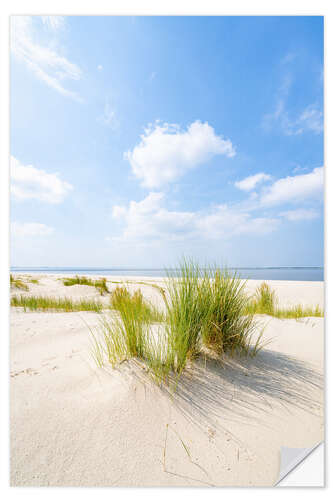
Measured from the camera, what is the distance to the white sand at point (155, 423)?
36.9 inches

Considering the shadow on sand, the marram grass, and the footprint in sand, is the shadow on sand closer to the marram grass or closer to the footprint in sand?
the marram grass

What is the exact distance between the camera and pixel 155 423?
105cm

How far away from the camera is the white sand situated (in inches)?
36.9

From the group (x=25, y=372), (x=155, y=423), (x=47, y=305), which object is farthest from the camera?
(x=47, y=305)

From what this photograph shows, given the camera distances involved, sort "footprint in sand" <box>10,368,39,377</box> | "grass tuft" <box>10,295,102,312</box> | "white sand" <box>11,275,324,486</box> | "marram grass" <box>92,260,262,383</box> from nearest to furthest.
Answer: "white sand" <box>11,275,324,486</box>, "marram grass" <box>92,260,262,383</box>, "footprint in sand" <box>10,368,39,377</box>, "grass tuft" <box>10,295,102,312</box>

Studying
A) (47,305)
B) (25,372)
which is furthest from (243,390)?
(47,305)

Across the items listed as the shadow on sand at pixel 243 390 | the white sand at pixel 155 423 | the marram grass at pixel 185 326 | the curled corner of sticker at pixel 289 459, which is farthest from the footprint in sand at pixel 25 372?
the curled corner of sticker at pixel 289 459

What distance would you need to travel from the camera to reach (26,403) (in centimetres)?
117

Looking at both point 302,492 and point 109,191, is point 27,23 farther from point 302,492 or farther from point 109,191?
point 302,492

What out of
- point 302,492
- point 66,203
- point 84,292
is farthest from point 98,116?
point 84,292

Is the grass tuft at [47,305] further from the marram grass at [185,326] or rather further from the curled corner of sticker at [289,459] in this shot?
the curled corner of sticker at [289,459]

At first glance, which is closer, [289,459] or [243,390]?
[289,459]

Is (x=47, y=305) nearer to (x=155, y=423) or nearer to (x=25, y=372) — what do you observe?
(x=25, y=372)

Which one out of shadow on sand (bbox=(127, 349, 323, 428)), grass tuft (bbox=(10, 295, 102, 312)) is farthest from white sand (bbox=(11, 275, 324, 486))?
grass tuft (bbox=(10, 295, 102, 312))
